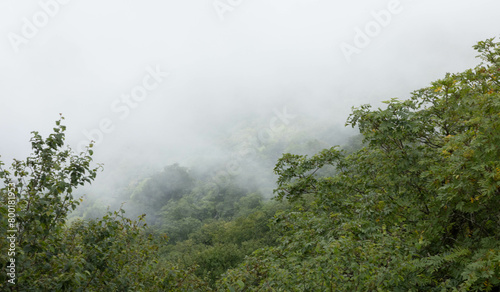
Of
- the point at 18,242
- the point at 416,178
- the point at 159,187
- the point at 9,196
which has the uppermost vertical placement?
the point at 159,187

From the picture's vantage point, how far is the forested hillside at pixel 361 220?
548 cm

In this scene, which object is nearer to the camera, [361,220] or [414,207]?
[414,207]

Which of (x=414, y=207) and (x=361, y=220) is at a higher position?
(x=361, y=220)

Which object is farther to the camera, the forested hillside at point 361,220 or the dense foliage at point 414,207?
the dense foliage at point 414,207

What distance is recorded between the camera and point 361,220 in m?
8.51

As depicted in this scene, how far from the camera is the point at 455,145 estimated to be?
21.0ft

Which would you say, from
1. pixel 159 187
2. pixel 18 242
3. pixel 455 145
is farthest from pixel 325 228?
pixel 159 187

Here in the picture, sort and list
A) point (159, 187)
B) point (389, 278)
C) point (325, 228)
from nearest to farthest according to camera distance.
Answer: point (389, 278)
point (325, 228)
point (159, 187)

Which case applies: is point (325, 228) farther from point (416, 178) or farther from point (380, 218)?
point (416, 178)

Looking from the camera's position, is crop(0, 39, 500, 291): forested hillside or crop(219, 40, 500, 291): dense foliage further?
crop(219, 40, 500, 291): dense foliage

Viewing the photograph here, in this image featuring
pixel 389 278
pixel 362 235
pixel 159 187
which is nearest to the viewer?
pixel 389 278

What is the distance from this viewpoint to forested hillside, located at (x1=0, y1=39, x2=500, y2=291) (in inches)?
216

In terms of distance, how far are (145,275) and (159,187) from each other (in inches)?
5430

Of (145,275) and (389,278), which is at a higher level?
(145,275)
